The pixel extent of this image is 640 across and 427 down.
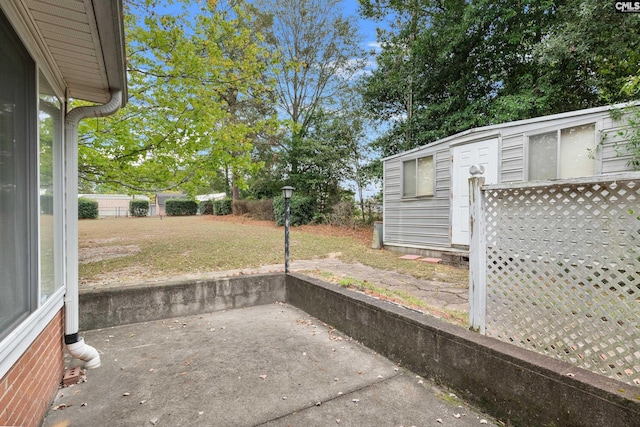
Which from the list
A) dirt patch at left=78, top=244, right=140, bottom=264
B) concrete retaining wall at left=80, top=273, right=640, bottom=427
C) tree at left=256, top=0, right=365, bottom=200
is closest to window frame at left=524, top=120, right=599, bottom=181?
concrete retaining wall at left=80, top=273, right=640, bottom=427

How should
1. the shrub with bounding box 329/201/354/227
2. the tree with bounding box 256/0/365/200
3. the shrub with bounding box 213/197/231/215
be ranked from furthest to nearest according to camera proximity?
1. the shrub with bounding box 213/197/231/215
2. the tree with bounding box 256/0/365/200
3. the shrub with bounding box 329/201/354/227

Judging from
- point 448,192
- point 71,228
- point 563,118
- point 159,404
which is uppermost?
point 563,118

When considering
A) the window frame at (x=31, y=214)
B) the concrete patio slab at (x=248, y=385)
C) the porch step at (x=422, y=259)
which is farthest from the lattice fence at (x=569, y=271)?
the porch step at (x=422, y=259)

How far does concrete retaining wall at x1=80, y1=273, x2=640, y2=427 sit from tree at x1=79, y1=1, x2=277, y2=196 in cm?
310

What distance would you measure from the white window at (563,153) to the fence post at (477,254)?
154 inches

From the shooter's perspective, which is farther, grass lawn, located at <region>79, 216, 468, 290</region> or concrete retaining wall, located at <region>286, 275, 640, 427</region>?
grass lawn, located at <region>79, 216, 468, 290</region>

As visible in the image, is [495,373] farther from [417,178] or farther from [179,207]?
[179,207]

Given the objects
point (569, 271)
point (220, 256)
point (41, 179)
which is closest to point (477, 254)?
point (569, 271)

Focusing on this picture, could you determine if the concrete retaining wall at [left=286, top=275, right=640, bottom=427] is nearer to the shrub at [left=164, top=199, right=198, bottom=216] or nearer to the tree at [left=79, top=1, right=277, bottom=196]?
the tree at [left=79, top=1, right=277, bottom=196]

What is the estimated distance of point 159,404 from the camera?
220 centimetres

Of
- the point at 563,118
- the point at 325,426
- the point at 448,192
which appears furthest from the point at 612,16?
the point at 325,426

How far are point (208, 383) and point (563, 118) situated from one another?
6358 millimetres

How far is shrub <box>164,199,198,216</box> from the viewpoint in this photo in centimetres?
2750

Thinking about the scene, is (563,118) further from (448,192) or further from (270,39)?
(270,39)
